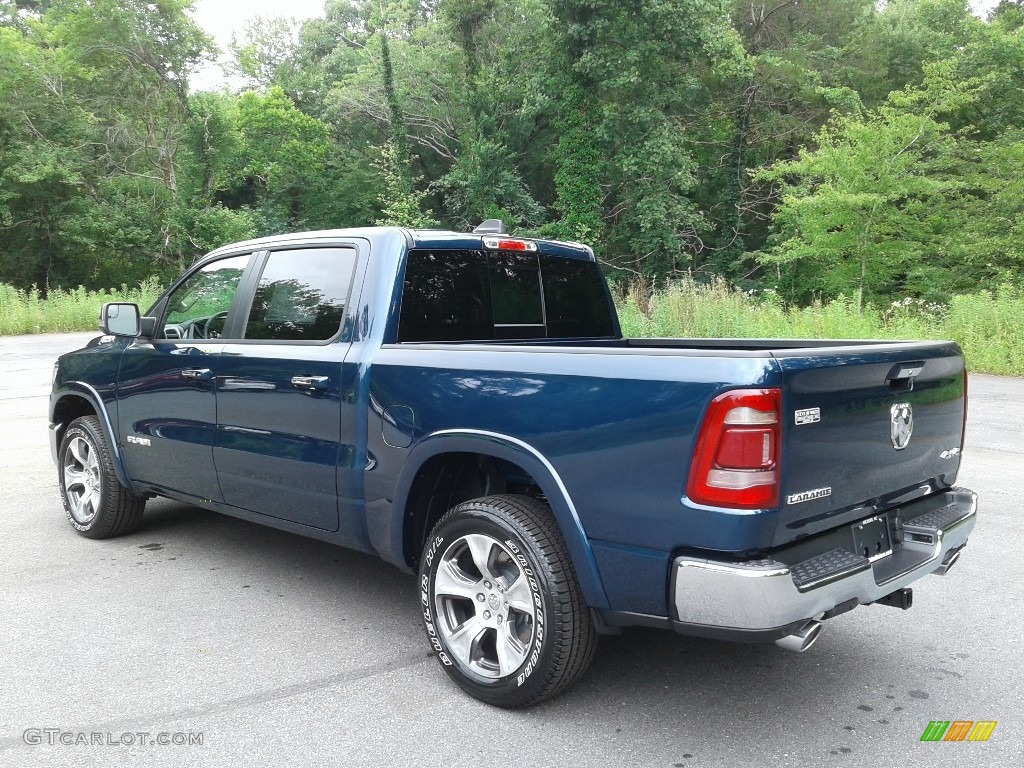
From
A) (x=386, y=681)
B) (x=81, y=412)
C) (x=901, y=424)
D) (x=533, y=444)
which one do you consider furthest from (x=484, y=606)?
(x=81, y=412)

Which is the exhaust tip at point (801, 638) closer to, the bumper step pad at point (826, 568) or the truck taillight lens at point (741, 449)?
the bumper step pad at point (826, 568)

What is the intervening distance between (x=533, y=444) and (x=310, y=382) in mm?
1330

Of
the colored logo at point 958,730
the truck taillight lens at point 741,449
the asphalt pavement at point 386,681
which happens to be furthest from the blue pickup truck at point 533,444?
the colored logo at point 958,730

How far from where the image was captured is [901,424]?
313 centimetres

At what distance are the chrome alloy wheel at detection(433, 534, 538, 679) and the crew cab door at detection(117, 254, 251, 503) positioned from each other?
70.7 inches

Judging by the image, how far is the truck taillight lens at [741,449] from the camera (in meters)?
2.57

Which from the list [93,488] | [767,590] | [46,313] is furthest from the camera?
[46,313]

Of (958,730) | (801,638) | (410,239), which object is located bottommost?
(958,730)

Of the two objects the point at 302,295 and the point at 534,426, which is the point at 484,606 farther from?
the point at 302,295

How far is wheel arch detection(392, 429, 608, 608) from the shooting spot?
2938 millimetres

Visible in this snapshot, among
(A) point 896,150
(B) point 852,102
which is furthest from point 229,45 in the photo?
(A) point 896,150

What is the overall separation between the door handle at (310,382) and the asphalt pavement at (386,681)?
3.90 feet

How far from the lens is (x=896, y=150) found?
23156 mm

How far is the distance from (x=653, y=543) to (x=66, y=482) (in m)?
4.61
